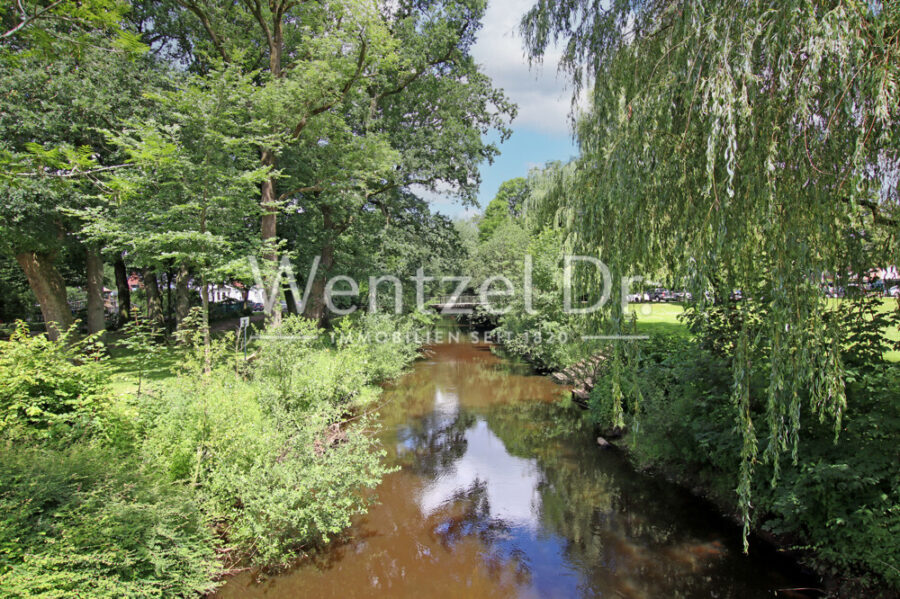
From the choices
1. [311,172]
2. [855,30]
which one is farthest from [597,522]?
[311,172]

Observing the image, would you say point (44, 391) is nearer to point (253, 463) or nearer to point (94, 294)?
point (253, 463)

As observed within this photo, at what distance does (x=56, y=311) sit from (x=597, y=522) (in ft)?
48.0

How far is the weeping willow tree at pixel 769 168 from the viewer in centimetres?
314

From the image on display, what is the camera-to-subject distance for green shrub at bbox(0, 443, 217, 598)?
348 centimetres

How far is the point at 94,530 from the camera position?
386cm

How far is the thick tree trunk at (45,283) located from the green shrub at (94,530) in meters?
10.1

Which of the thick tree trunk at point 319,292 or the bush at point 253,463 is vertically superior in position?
the thick tree trunk at point 319,292

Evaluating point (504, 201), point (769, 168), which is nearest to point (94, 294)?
point (769, 168)

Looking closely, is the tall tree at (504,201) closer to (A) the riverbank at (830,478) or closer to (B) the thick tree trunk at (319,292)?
(B) the thick tree trunk at (319,292)

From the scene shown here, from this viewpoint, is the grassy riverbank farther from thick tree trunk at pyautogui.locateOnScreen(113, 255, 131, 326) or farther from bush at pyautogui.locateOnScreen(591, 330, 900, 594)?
thick tree trunk at pyautogui.locateOnScreen(113, 255, 131, 326)

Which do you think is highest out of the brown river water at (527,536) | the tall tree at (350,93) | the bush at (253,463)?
the tall tree at (350,93)

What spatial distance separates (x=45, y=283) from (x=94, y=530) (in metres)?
11.7

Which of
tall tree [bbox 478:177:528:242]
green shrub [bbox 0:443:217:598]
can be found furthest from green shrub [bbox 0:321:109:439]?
tall tree [bbox 478:177:528:242]

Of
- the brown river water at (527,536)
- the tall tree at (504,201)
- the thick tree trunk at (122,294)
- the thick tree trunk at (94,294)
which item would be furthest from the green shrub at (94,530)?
the tall tree at (504,201)
